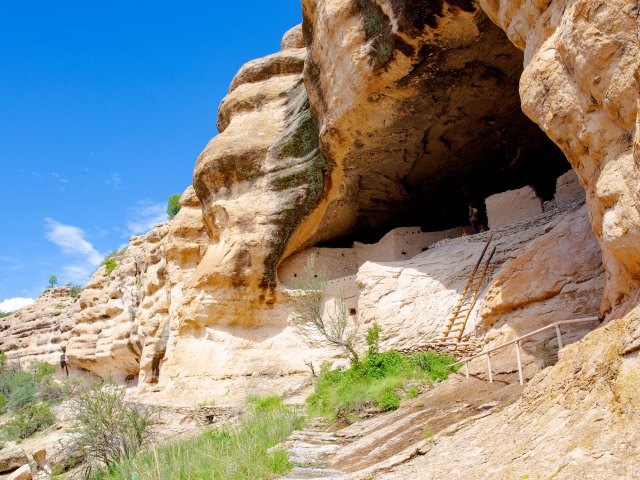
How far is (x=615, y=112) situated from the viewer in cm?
469

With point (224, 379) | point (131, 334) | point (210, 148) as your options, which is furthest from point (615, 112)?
point (131, 334)

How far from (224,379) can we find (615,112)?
35.5 ft

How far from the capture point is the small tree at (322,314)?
11344 mm

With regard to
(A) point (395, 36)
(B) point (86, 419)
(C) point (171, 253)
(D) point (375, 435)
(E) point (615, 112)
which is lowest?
(D) point (375, 435)

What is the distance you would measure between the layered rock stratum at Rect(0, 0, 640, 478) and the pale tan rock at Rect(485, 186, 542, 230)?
0.12 metres

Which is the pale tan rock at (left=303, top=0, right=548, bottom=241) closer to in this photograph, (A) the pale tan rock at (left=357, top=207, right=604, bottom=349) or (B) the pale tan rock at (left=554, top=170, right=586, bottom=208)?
(B) the pale tan rock at (left=554, top=170, right=586, bottom=208)

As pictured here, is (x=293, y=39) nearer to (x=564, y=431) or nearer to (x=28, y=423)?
(x=28, y=423)

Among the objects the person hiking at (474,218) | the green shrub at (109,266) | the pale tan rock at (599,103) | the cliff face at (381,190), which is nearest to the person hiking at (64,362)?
the cliff face at (381,190)

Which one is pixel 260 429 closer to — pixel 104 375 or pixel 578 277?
pixel 578 277

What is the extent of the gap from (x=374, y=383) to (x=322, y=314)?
4.83 m

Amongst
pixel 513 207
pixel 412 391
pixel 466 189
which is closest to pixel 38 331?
pixel 466 189

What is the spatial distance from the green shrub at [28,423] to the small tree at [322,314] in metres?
7.98

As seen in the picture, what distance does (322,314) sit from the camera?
13742mm

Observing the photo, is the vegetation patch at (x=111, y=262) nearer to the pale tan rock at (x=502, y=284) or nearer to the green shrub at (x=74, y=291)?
the green shrub at (x=74, y=291)
